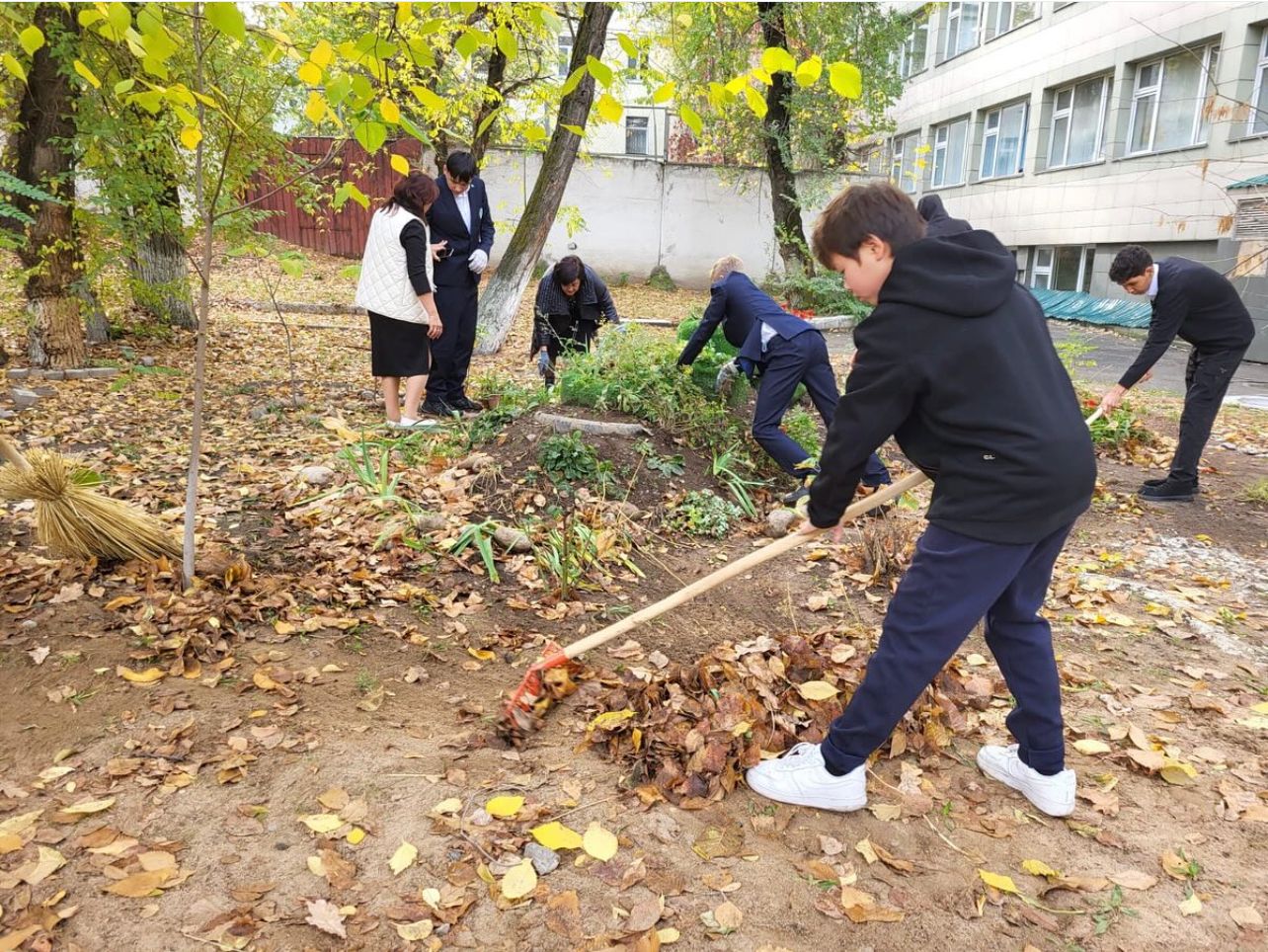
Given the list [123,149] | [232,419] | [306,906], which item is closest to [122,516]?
[306,906]

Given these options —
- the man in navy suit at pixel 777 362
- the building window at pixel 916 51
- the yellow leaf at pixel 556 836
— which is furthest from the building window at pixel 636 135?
the yellow leaf at pixel 556 836

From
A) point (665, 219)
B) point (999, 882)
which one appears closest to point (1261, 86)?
point (665, 219)

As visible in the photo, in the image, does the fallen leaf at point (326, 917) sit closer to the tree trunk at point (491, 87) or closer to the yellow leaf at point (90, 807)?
the yellow leaf at point (90, 807)

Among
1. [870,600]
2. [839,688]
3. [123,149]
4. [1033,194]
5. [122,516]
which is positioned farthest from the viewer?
[1033,194]

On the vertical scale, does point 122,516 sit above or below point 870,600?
above

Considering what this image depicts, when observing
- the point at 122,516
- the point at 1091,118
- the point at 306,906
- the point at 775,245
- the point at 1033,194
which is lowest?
the point at 306,906

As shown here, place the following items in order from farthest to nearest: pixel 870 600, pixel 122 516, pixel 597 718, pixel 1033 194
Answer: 1. pixel 1033 194
2. pixel 870 600
3. pixel 122 516
4. pixel 597 718

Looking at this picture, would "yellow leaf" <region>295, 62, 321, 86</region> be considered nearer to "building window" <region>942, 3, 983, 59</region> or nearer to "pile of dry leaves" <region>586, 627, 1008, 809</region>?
"pile of dry leaves" <region>586, 627, 1008, 809</region>

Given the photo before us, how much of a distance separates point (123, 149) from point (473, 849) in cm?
655

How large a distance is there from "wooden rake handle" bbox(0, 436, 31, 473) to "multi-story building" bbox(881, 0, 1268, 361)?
455 inches

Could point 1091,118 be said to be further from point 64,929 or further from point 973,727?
point 64,929

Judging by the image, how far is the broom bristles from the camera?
3.04 metres

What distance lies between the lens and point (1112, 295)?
15484mm

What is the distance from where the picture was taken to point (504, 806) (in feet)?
7.45
